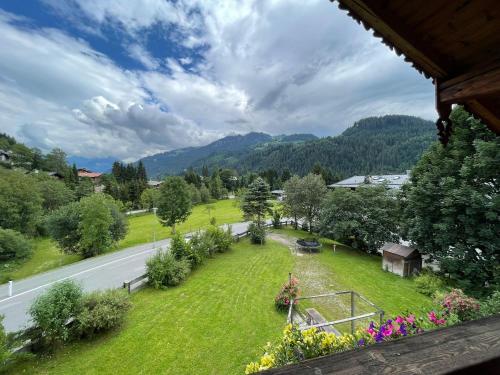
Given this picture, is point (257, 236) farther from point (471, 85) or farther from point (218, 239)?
point (471, 85)

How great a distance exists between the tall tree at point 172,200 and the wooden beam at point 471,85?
2808cm

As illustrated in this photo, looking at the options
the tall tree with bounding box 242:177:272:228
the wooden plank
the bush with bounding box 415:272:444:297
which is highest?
the wooden plank

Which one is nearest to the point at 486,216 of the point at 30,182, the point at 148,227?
the point at 148,227

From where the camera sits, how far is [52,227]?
22.8 metres

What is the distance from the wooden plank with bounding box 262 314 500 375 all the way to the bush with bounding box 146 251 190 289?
15.5 m

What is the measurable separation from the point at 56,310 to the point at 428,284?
19.2 m

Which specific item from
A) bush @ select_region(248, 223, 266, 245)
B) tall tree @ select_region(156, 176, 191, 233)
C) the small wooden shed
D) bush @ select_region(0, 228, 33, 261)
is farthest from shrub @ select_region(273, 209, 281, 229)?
bush @ select_region(0, 228, 33, 261)

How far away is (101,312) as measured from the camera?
9.96m

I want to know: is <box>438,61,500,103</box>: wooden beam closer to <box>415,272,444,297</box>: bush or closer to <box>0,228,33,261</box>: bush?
<box>415,272,444,297</box>: bush

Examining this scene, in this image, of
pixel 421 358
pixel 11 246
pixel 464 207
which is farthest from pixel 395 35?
pixel 11 246

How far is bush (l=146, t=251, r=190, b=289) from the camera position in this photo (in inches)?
579

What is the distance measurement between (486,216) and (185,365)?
16.0 m

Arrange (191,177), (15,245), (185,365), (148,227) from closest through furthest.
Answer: (185,365), (15,245), (148,227), (191,177)

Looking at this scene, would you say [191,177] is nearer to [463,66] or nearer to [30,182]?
[30,182]
